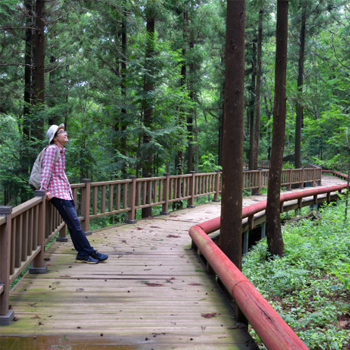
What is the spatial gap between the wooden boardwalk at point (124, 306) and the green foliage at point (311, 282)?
1374 mm

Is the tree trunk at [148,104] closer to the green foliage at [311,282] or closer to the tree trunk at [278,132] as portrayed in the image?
the tree trunk at [278,132]

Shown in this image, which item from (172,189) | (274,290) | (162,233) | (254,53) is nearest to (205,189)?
(172,189)

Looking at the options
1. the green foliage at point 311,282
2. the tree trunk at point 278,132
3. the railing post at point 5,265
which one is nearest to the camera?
the railing post at point 5,265

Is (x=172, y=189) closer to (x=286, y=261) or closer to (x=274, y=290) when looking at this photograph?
(x=286, y=261)

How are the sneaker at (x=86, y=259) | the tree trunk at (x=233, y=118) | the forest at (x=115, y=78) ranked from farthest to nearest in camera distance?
the forest at (x=115, y=78), the sneaker at (x=86, y=259), the tree trunk at (x=233, y=118)

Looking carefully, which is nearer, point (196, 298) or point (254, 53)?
point (196, 298)

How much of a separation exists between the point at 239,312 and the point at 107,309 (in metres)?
1.41

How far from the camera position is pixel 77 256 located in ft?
18.2

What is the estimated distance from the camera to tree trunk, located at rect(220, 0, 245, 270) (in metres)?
5.29

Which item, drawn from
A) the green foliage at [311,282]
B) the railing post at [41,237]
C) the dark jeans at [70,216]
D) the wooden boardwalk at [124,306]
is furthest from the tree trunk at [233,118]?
the railing post at [41,237]

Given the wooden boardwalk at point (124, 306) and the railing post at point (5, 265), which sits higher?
the railing post at point (5, 265)

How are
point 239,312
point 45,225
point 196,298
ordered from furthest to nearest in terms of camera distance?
point 45,225 < point 196,298 < point 239,312

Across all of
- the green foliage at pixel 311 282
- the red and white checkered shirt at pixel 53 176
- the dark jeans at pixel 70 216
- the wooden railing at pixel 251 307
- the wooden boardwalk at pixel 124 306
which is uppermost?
the red and white checkered shirt at pixel 53 176

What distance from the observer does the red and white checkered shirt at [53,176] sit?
495 cm
